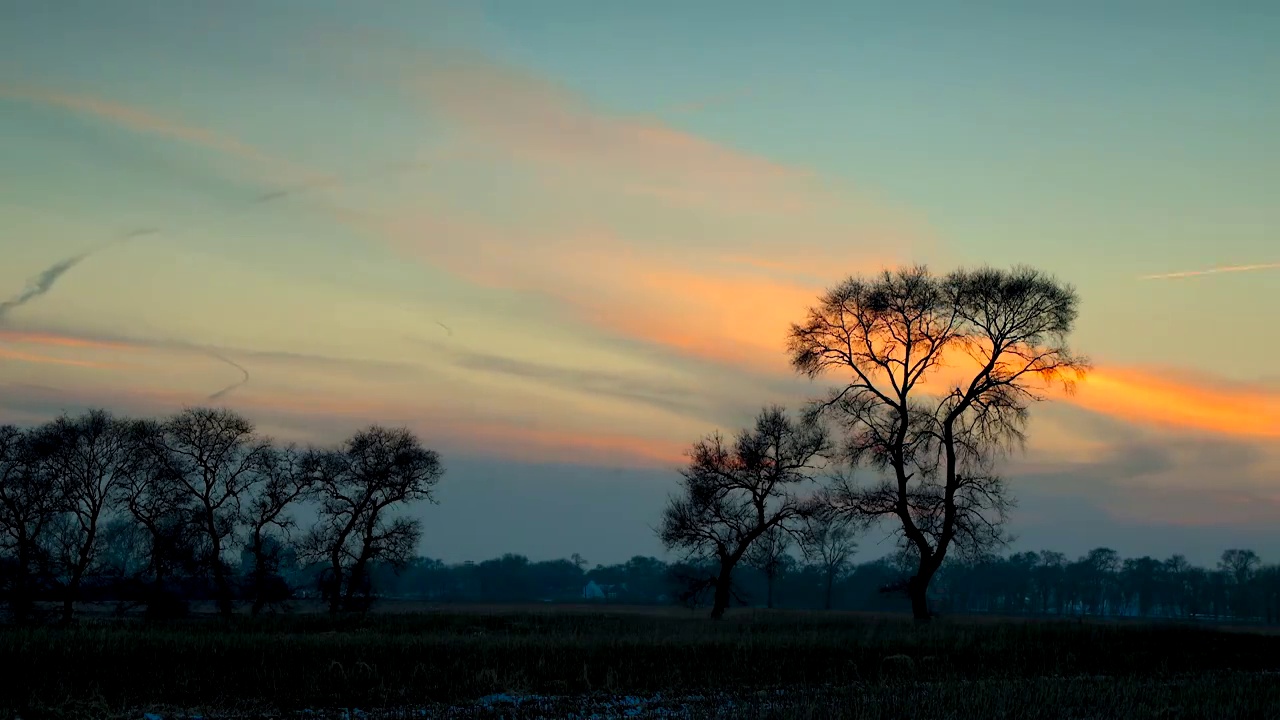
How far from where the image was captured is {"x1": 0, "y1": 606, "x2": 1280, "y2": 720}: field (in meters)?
19.4

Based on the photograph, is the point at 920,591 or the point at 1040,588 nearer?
the point at 920,591

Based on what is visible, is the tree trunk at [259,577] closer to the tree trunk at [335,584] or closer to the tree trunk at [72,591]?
the tree trunk at [335,584]

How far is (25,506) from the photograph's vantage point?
5844cm

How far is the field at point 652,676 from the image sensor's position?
19359 millimetres

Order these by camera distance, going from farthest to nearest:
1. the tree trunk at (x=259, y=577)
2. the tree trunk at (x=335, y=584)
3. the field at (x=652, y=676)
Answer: the tree trunk at (x=335, y=584), the tree trunk at (x=259, y=577), the field at (x=652, y=676)

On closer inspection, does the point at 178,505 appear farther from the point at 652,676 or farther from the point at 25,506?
the point at 652,676

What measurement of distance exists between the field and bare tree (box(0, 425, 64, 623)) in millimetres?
34535

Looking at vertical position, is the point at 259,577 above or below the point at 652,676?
below

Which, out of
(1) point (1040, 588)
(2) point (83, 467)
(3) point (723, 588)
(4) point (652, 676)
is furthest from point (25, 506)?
(1) point (1040, 588)

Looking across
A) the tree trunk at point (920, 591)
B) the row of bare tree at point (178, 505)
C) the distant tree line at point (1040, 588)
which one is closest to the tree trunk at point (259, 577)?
the row of bare tree at point (178, 505)

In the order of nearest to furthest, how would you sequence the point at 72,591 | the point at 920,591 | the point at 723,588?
the point at 920,591 → the point at 723,588 → the point at 72,591

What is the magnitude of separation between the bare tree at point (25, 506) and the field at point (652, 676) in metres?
34.5

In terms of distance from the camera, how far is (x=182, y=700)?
20.1 meters

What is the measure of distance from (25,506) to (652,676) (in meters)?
50.0
